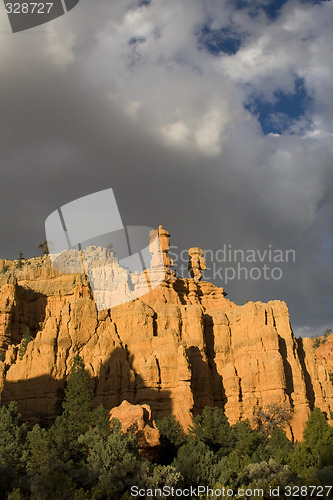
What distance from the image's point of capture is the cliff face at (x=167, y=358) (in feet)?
194

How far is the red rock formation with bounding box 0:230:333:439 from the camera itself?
194 feet

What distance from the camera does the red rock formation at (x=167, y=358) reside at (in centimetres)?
5928

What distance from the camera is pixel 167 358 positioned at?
199ft

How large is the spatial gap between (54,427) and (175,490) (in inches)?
624

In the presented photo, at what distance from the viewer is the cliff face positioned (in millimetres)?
59250

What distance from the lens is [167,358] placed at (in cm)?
6056

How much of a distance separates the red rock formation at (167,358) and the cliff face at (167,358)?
4.2 inches

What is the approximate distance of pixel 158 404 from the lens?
58.6 metres

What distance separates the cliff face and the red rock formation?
106 millimetres

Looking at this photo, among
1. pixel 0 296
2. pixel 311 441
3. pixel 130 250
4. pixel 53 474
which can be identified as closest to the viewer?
pixel 53 474

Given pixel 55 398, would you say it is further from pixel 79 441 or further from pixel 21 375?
pixel 79 441

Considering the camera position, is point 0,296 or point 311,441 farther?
point 0,296

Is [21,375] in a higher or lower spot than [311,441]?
higher

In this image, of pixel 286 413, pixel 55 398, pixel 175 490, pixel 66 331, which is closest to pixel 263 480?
pixel 175 490
